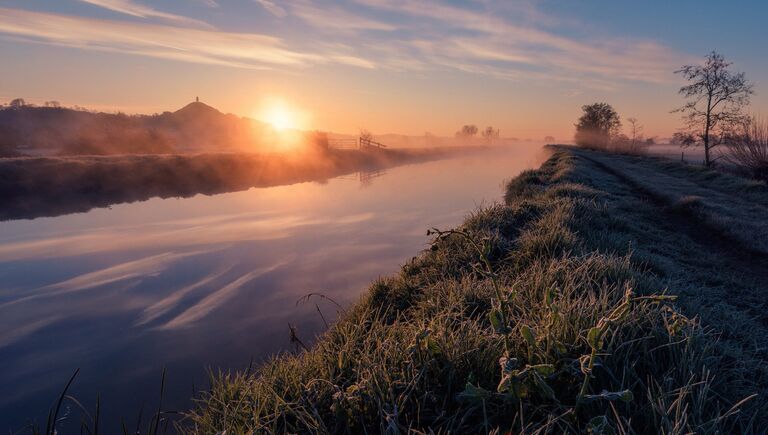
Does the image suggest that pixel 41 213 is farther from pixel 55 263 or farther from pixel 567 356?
pixel 567 356

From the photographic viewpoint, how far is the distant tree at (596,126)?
60.8 meters

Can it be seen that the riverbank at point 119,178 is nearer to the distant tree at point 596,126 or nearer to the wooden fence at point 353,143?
the wooden fence at point 353,143

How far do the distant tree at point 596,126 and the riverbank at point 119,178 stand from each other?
50.1m

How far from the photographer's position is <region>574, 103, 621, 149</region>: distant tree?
6075cm

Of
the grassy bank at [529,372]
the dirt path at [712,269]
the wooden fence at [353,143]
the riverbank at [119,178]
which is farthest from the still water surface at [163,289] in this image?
the wooden fence at [353,143]

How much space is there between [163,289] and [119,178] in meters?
15.8

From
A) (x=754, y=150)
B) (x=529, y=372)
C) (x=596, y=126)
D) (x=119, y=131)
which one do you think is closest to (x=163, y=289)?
(x=529, y=372)

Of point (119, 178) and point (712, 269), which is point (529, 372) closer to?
point (712, 269)

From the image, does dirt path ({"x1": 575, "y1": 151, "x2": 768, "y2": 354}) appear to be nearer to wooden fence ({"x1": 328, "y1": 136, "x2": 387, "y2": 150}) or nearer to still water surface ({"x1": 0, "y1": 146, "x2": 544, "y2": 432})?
still water surface ({"x1": 0, "y1": 146, "x2": 544, "y2": 432})

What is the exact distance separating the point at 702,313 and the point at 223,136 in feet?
405

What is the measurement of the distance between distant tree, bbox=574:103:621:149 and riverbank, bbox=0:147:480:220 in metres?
50.1

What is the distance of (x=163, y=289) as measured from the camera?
7766mm

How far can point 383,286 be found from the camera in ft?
17.8

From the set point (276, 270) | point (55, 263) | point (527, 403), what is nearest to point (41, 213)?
point (55, 263)
